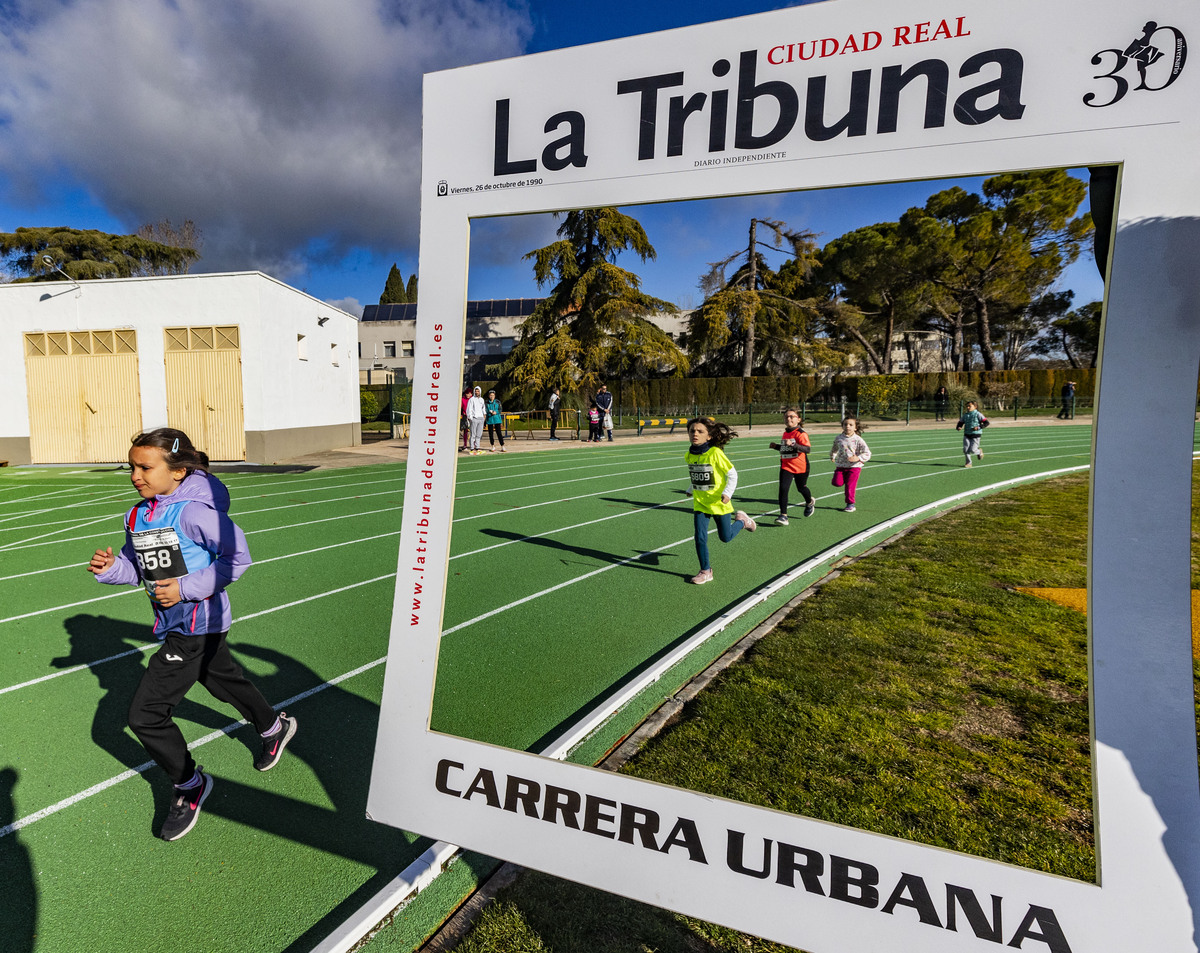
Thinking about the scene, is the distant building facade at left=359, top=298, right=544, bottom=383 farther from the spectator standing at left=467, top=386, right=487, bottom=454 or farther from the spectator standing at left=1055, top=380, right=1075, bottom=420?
the spectator standing at left=1055, top=380, right=1075, bottom=420

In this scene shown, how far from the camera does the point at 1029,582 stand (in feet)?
19.6

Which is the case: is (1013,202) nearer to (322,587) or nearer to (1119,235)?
(1119,235)

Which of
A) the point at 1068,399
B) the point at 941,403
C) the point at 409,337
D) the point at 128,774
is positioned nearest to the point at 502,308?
the point at 409,337

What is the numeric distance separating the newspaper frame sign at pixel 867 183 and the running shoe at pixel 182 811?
45.2 inches

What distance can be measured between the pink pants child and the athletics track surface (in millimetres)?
413

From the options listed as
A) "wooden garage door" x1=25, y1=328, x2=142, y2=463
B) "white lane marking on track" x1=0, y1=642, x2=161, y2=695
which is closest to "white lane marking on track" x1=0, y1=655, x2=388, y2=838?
"white lane marking on track" x1=0, y1=642, x2=161, y2=695

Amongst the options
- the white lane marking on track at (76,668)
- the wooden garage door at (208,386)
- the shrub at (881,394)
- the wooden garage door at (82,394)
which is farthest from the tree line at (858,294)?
the wooden garage door at (82,394)

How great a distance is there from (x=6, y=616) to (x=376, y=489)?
294 inches

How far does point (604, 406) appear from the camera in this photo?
20547 mm

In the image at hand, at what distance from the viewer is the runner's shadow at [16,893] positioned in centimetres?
225

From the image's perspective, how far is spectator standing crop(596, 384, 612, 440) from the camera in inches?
791

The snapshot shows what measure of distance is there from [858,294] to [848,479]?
2.97 metres

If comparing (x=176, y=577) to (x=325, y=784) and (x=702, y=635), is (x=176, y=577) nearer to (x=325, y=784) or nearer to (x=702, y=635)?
(x=325, y=784)

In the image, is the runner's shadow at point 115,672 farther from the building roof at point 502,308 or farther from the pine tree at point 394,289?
the pine tree at point 394,289
